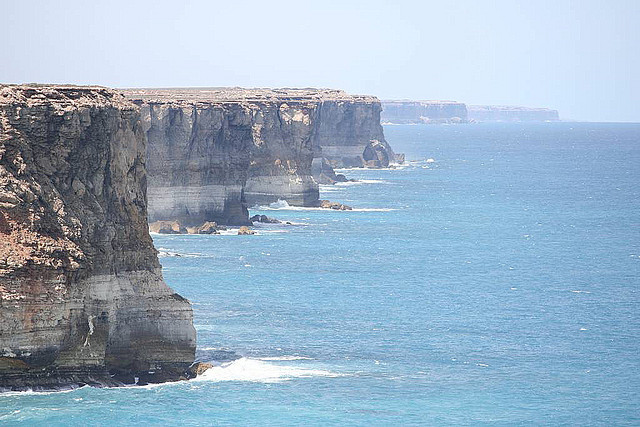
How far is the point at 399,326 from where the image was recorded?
6203 centimetres

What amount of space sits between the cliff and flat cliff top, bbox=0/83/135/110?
47.0m

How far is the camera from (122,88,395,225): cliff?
97.2 metres

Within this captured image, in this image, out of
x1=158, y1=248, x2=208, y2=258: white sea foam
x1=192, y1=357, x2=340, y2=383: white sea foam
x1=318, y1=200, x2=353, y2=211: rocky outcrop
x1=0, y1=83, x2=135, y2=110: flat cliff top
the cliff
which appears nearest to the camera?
x1=0, y1=83, x2=135, y2=110: flat cliff top

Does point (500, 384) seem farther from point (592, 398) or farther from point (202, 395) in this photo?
point (202, 395)

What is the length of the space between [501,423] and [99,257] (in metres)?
15.1

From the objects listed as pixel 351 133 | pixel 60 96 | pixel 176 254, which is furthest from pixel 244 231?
pixel 351 133

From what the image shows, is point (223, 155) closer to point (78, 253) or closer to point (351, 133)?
point (78, 253)

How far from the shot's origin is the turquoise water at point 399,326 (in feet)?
151

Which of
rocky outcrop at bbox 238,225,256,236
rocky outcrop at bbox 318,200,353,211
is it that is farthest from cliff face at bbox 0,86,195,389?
rocky outcrop at bbox 318,200,353,211

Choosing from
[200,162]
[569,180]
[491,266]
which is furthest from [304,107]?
[569,180]

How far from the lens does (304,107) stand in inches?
4995

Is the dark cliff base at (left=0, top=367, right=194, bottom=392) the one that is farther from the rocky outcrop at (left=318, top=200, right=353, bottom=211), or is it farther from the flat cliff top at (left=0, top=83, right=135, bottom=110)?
the rocky outcrop at (left=318, top=200, right=353, bottom=211)

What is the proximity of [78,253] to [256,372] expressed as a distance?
405 inches

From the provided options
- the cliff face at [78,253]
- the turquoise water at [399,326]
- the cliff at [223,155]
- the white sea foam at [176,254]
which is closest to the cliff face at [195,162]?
the cliff at [223,155]
